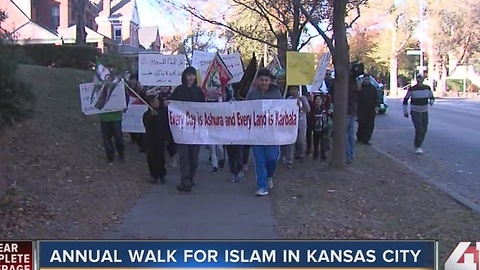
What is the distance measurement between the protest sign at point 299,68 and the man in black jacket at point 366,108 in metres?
4.56

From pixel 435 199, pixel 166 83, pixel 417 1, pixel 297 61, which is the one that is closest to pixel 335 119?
pixel 297 61

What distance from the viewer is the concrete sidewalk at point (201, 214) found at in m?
7.23

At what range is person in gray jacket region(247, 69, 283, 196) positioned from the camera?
923 centimetres

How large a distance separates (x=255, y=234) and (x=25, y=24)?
38633 millimetres

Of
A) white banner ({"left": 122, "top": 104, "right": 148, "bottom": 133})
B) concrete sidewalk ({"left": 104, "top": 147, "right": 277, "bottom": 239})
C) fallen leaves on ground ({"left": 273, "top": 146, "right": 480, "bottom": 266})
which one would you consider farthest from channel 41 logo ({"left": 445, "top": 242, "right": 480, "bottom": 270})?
white banner ({"left": 122, "top": 104, "right": 148, "bottom": 133})

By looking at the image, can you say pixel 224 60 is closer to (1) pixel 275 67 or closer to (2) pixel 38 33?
(1) pixel 275 67

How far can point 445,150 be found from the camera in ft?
50.8

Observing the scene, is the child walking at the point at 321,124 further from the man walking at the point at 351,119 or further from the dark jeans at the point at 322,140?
the man walking at the point at 351,119

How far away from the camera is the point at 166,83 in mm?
12875

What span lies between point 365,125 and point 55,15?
38.7m

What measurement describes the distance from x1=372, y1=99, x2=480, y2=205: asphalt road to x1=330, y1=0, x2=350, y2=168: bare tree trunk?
1.64 m

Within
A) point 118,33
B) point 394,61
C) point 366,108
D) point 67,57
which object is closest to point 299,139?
point 366,108

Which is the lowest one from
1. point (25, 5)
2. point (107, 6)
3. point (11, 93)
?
point (11, 93)

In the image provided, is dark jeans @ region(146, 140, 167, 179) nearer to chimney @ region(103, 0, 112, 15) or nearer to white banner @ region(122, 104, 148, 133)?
white banner @ region(122, 104, 148, 133)
